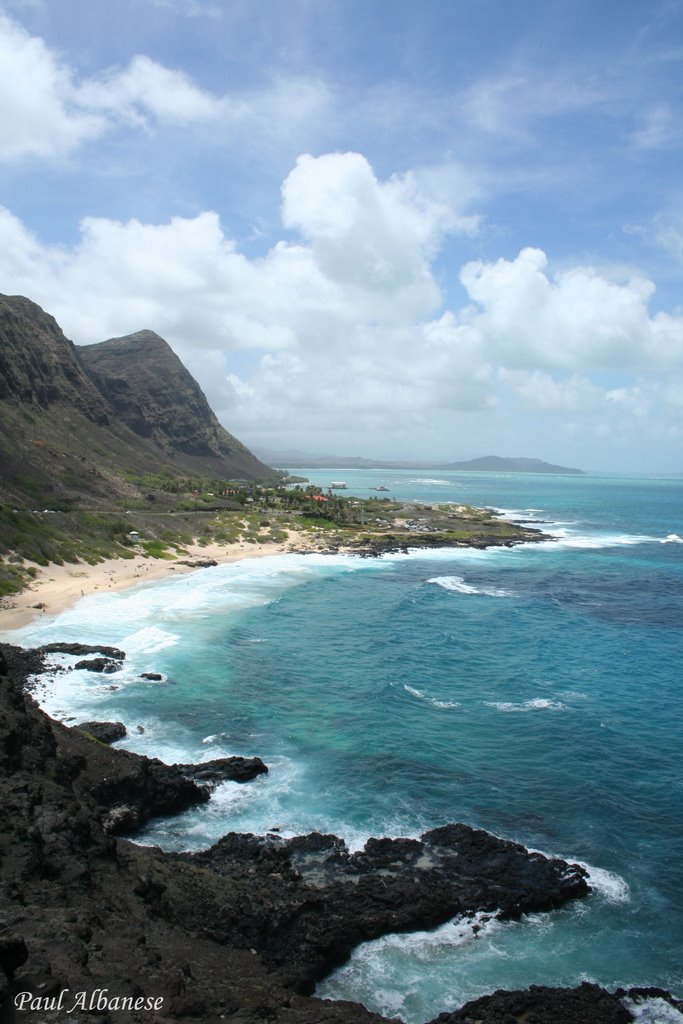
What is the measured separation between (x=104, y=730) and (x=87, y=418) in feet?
407

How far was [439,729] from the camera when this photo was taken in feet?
82.4

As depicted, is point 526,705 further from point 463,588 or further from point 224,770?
point 463,588

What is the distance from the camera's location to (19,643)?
106ft

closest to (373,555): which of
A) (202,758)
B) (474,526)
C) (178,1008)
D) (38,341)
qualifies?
(474,526)

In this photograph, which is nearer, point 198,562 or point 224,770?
point 224,770

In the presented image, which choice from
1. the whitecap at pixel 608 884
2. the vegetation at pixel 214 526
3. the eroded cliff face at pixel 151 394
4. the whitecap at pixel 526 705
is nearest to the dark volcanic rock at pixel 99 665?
the vegetation at pixel 214 526

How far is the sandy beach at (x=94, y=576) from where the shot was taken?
127 feet

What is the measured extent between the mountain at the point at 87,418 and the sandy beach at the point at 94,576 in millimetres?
22643

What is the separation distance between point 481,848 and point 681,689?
62.3 ft

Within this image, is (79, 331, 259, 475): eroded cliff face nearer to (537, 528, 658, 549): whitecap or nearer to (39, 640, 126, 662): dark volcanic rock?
(537, 528, 658, 549): whitecap

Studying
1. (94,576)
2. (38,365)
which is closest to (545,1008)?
(94,576)

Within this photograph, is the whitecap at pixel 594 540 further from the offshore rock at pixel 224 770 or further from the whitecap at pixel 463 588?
the offshore rock at pixel 224 770

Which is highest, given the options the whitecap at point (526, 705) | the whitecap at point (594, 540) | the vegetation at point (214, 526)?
the vegetation at point (214, 526)

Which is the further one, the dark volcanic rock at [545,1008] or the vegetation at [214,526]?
the vegetation at [214,526]
